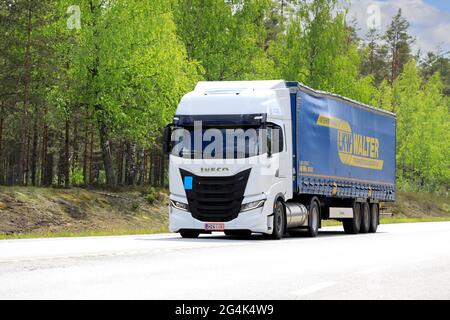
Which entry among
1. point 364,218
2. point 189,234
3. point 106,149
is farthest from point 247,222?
point 106,149

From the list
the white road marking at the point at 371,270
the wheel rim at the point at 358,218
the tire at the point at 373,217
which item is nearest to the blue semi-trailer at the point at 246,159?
the wheel rim at the point at 358,218

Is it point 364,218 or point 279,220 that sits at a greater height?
point 279,220

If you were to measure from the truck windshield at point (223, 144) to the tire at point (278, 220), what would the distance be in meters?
1.55

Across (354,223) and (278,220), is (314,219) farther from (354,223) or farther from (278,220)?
(354,223)

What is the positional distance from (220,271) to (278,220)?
10.7 metres

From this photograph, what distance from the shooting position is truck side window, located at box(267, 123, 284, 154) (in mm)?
24344

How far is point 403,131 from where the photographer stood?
8194cm

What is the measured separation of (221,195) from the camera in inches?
949

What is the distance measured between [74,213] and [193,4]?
15944 mm

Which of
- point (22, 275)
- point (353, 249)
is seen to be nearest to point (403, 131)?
point (353, 249)

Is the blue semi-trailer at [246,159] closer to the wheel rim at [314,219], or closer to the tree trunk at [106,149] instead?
the wheel rim at [314,219]

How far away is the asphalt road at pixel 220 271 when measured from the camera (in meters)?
11.4

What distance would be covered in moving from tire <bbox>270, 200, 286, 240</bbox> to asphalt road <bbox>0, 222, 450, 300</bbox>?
2.78m

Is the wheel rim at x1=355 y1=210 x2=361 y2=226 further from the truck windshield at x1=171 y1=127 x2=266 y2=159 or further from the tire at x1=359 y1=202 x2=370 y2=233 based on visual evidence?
the truck windshield at x1=171 y1=127 x2=266 y2=159
